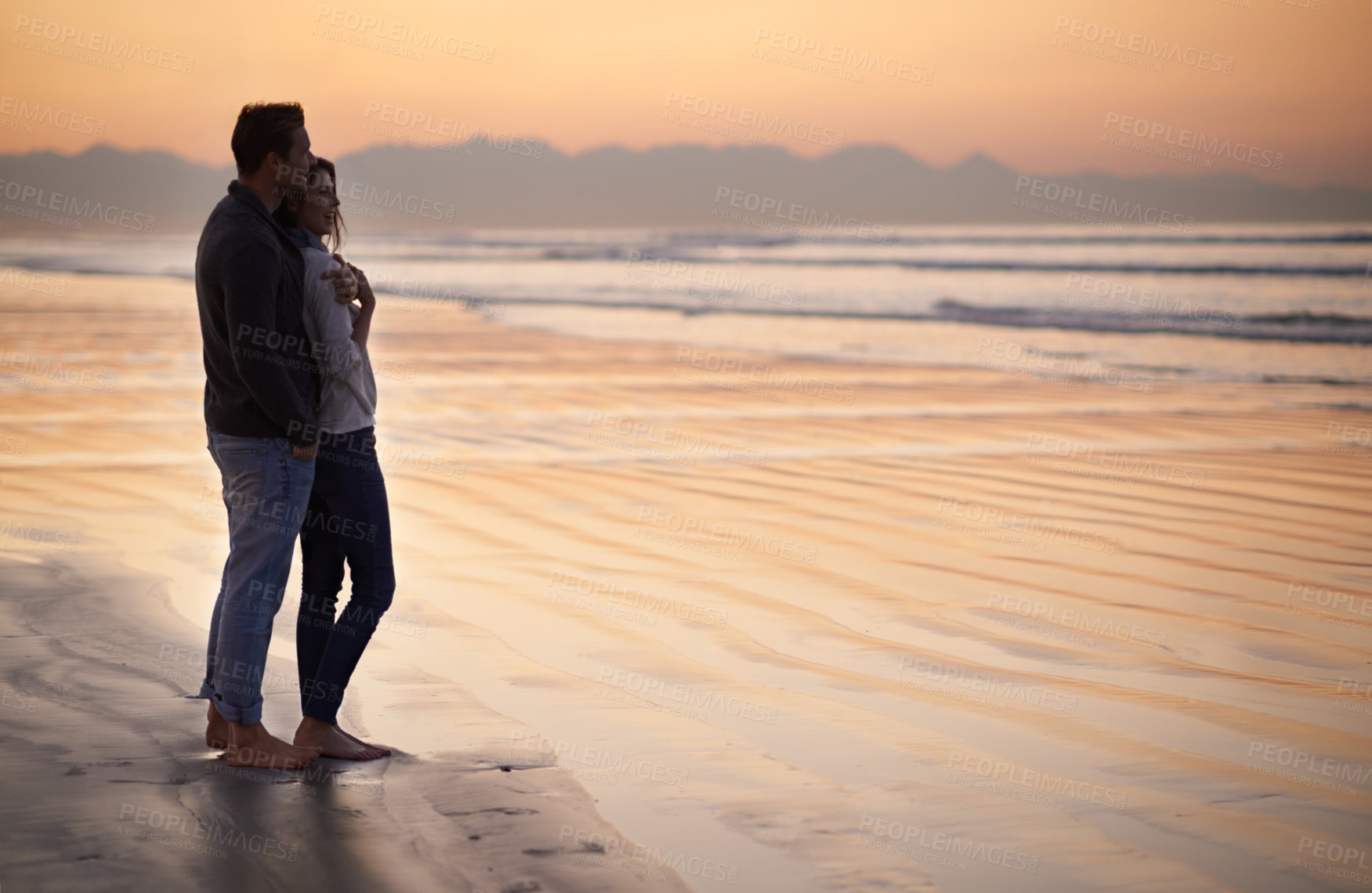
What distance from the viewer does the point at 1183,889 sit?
10.2 feet

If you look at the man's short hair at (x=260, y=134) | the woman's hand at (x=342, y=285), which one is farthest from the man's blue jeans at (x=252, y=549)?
the man's short hair at (x=260, y=134)

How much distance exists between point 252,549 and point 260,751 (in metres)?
0.63

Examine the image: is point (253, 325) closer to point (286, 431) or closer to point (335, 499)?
point (286, 431)

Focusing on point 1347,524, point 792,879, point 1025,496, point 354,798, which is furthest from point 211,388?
point 1347,524

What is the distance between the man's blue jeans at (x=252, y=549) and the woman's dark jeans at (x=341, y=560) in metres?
0.10

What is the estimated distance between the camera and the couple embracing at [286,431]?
3.48 m

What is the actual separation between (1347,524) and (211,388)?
22.0 feet

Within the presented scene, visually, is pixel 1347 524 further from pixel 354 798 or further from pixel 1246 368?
pixel 1246 368

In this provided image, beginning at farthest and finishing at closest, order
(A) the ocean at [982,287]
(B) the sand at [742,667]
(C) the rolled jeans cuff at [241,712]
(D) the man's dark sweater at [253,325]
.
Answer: (A) the ocean at [982,287], (C) the rolled jeans cuff at [241,712], (D) the man's dark sweater at [253,325], (B) the sand at [742,667]

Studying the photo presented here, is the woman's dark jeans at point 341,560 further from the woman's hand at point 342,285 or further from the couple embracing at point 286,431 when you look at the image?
the woman's hand at point 342,285

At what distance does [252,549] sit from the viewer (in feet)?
12.0

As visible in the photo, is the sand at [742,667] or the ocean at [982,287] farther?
the ocean at [982,287]

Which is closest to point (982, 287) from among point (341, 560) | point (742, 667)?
point (742, 667)

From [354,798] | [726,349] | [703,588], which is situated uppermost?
[726,349]
